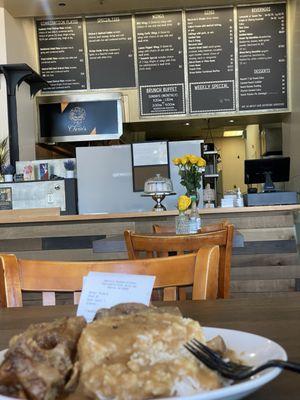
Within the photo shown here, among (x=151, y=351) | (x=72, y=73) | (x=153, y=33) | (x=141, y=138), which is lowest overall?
(x=151, y=351)

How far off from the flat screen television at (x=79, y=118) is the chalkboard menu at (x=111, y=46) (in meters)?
0.33

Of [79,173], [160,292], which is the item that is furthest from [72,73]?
[160,292]

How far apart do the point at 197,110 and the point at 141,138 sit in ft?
7.34

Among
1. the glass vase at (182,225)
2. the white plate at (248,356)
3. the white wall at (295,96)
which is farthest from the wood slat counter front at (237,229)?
the white plate at (248,356)

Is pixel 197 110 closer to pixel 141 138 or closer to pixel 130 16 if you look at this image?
pixel 130 16

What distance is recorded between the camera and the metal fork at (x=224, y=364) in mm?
393

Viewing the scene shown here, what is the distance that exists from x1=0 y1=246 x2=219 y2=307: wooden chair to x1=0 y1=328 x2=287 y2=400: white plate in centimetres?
46

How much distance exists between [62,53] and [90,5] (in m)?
0.71

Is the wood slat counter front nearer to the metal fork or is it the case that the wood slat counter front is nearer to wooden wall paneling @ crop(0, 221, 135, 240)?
wooden wall paneling @ crop(0, 221, 135, 240)

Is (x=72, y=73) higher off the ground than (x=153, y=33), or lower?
lower

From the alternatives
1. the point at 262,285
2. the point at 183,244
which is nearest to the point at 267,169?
the point at 262,285

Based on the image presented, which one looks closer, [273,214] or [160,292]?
[160,292]

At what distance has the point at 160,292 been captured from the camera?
1.36 metres

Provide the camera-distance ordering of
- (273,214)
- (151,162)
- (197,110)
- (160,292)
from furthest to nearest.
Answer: (197,110) → (151,162) → (273,214) → (160,292)
